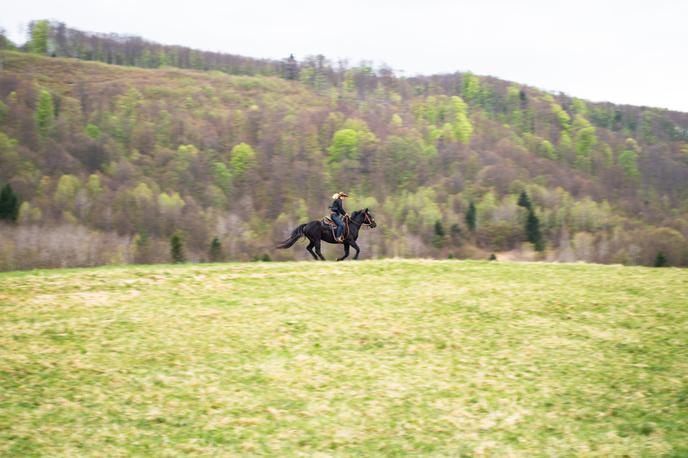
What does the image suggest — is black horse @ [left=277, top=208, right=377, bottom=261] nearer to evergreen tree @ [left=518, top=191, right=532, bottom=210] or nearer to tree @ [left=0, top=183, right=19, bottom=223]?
tree @ [left=0, top=183, right=19, bottom=223]

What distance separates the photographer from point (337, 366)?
535 inches

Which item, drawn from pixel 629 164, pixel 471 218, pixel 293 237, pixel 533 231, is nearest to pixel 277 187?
pixel 471 218

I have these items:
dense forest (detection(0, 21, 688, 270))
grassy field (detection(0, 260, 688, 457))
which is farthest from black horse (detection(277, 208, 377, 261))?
dense forest (detection(0, 21, 688, 270))

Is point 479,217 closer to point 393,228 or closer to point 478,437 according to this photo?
point 393,228

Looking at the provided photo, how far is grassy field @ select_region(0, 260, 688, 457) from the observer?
11039mm

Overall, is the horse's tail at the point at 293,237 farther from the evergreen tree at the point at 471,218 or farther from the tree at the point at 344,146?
the tree at the point at 344,146

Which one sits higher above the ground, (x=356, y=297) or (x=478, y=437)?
(x=356, y=297)

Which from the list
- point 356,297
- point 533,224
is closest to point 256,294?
point 356,297

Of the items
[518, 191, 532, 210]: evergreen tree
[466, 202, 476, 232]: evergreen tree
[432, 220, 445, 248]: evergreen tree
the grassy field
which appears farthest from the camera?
[518, 191, 532, 210]: evergreen tree

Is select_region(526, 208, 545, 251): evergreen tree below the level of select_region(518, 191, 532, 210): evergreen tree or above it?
below

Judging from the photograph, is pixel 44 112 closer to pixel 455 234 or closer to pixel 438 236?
pixel 438 236

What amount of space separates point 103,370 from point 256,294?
587 centimetres

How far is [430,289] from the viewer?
62.9 ft

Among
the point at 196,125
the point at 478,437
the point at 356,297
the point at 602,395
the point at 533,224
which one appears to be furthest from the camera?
the point at 196,125
